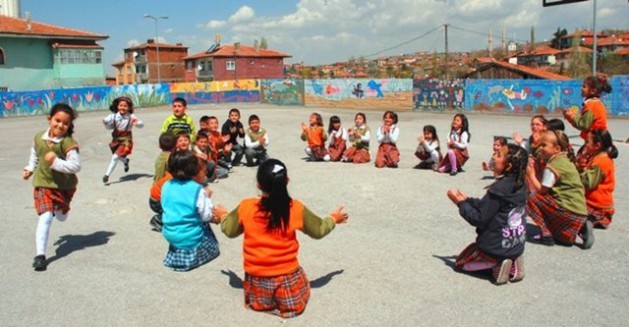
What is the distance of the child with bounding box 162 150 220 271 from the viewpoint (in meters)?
5.07

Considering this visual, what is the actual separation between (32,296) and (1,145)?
550 inches

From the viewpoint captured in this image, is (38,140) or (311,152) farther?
(311,152)

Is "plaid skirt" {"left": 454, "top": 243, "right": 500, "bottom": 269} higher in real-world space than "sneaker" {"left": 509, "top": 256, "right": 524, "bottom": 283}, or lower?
higher

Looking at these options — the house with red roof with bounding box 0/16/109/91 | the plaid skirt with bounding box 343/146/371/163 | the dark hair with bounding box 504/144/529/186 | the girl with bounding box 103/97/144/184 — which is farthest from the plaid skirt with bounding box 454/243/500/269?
the house with red roof with bounding box 0/16/109/91

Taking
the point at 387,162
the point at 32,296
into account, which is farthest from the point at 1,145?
the point at 32,296

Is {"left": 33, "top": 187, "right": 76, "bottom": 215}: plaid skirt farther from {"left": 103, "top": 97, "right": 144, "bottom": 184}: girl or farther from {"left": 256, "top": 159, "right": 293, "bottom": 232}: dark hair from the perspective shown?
{"left": 103, "top": 97, "right": 144, "bottom": 184}: girl

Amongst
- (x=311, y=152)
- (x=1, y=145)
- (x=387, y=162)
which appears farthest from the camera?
(x=1, y=145)

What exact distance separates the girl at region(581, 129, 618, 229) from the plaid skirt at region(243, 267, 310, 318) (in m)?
3.75

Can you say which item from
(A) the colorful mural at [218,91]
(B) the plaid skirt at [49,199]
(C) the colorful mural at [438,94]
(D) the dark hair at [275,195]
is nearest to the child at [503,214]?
(D) the dark hair at [275,195]

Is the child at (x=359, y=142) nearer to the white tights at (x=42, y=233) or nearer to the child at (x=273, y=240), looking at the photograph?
the white tights at (x=42, y=233)

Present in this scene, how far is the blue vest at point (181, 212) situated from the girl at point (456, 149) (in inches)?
240

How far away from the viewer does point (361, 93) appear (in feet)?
113

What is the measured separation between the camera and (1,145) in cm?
1662

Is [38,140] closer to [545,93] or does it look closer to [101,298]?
[101,298]
